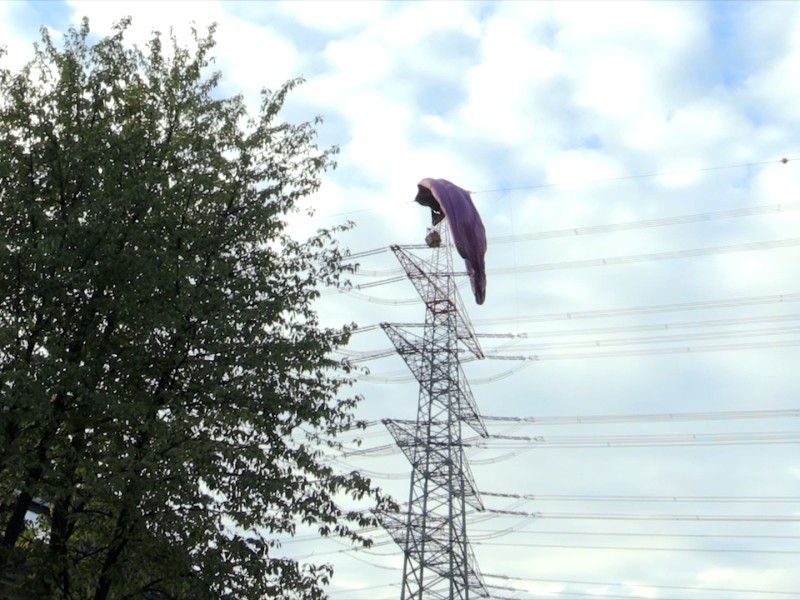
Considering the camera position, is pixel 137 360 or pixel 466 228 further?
pixel 466 228

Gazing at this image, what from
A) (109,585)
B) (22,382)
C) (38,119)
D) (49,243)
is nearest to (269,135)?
(38,119)

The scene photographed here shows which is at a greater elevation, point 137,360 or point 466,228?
point 466,228

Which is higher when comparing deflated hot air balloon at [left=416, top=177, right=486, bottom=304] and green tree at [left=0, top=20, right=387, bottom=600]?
deflated hot air balloon at [left=416, top=177, right=486, bottom=304]

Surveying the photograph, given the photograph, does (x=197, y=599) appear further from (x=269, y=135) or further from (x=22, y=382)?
(x=269, y=135)

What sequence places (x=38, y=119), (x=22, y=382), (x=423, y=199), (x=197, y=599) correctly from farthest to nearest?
(x=423, y=199), (x=38, y=119), (x=197, y=599), (x=22, y=382)

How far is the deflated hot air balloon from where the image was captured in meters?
25.6

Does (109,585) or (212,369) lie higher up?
(212,369)

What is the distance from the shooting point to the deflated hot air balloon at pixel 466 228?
25.6 metres

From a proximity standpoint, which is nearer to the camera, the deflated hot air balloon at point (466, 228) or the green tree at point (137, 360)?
the green tree at point (137, 360)

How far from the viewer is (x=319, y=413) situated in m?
14.2

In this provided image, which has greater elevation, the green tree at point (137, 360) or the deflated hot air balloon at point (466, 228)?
the deflated hot air balloon at point (466, 228)

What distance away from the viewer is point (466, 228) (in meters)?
26.3

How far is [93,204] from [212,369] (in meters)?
2.71

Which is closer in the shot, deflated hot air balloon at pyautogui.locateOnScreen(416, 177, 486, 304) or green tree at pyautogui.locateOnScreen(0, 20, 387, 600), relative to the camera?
green tree at pyautogui.locateOnScreen(0, 20, 387, 600)
